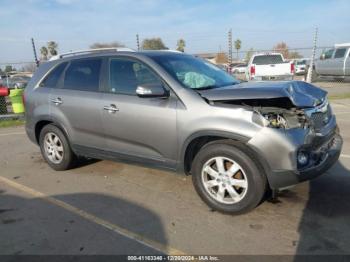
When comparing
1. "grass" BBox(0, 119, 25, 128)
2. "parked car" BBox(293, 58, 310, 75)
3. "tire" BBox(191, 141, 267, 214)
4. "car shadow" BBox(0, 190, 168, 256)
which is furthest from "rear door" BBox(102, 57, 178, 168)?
"parked car" BBox(293, 58, 310, 75)

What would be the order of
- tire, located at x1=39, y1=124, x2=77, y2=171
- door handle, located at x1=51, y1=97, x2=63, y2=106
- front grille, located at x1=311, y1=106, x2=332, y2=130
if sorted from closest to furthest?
front grille, located at x1=311, y1=106, x2=332, y2=130
door handle, located at x1=51, y1=97, x2=63, y2=106
tire, located at x1=39, y1=124, x2=77, y2=171

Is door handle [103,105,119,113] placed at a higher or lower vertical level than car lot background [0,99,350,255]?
higher

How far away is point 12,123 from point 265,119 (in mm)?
9618

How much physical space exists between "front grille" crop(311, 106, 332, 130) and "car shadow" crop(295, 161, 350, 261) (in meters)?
0.88

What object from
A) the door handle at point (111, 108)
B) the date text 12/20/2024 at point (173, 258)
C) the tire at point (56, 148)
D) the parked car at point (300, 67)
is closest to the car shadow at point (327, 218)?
the date text 12/20/2024 at point (173, 258)

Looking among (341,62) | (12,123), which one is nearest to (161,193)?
(12,123)

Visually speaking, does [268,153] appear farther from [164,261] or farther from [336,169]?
[336,169]

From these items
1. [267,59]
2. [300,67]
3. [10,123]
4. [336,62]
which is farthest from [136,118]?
[300,67]

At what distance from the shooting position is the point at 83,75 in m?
5.36

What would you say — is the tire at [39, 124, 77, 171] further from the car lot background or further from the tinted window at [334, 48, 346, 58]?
the tinted window at [334, 48, 346, 58]

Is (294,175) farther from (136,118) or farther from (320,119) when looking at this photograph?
(136,118)

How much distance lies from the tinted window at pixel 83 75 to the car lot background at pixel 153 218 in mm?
1362

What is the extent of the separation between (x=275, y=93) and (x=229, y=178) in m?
1.02

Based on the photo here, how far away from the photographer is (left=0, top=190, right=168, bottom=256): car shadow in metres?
3.50
